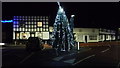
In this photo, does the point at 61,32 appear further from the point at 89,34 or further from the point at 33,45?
the point at 89,34

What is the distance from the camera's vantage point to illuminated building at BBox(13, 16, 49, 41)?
6112cm

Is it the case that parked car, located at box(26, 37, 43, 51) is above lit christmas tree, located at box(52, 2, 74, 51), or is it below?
below

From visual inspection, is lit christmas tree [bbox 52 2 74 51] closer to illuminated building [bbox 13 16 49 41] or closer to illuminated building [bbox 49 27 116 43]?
illuminated building [bbox 13 16 49 41]

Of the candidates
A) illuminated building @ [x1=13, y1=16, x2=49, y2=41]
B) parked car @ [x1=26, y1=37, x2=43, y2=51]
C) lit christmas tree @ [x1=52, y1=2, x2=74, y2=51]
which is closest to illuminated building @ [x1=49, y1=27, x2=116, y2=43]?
illuminated building @ [x1=13, y1=16, x2=49, y2=41]

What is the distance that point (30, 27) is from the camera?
61.5 meters

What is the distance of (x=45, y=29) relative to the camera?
6125 cm

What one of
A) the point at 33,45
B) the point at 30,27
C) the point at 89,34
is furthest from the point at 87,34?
the point at 33,45

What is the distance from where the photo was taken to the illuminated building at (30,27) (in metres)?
61.1

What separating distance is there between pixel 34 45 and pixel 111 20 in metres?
49.4

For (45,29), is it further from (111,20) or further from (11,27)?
(111,20)

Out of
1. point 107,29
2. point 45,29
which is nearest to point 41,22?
point 45,29

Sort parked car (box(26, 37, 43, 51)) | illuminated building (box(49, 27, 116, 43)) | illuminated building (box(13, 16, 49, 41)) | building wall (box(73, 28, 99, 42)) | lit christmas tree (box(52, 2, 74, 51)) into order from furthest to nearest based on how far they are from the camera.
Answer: building wall (box(73, 28, 99, 42)) < illuminated building (box(49, 27, 116, 43)) < illuminated building (box(13, 16, 49, 41)) < parked car (box(26, 37, 43, 51)) < lit christmas tree (box(52, 2, 74, 51))

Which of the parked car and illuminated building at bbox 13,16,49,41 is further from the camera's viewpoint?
illuminated building at bbox 13,16,49,41

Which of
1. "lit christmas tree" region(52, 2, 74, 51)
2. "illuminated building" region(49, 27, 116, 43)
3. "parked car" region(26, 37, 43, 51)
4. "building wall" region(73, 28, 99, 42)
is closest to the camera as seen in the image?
"lit christmas tree" region(52, 2, 74, 51)
